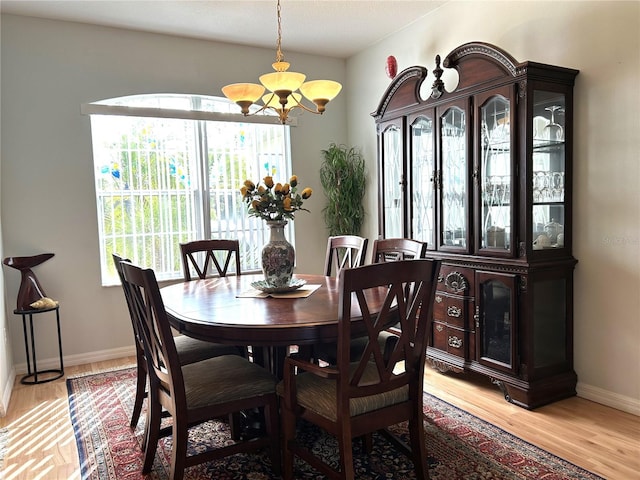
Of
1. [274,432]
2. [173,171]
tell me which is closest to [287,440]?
[274,432]

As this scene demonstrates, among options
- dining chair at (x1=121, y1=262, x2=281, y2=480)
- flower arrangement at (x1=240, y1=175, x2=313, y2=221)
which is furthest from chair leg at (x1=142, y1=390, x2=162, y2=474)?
flower arrangement at (x1=240, y1=175, x2=313, y2=221)

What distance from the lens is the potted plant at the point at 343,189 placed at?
4656 millimetres

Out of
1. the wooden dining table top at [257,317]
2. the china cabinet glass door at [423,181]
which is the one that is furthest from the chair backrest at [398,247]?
the china cabinet glass door at [423,181]

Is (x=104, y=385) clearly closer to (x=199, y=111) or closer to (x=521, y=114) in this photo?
(x=199, y=111)

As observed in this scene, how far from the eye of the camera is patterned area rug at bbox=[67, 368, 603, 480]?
216 centimetres

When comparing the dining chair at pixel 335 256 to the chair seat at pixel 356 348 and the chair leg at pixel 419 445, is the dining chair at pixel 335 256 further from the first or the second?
the chair leg at pixel 419 445

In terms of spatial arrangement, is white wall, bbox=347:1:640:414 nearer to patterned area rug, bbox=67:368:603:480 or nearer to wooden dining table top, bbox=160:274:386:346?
patterned area rug, bbox=67:368:603:480

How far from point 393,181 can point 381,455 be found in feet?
7.13

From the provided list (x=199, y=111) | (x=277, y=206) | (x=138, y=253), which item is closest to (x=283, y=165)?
(x=199, y=111)

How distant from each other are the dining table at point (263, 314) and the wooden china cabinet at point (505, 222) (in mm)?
807

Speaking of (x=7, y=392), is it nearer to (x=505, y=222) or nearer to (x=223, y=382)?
(x=223, y=382)

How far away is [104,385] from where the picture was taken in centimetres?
338

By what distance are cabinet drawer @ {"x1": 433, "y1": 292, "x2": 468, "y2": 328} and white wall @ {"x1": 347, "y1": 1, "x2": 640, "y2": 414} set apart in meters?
0.66

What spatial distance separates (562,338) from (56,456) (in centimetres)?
287
